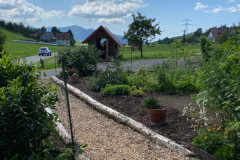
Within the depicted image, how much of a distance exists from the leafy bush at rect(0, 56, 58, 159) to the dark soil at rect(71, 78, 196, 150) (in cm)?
256

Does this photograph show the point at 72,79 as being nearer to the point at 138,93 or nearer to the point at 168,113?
the point at 138,93

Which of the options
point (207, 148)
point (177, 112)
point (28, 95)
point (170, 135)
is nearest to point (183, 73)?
point (177, 112)

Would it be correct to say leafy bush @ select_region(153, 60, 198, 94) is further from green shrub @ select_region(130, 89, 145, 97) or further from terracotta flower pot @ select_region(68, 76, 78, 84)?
terracotta flower pot @ select_region(68, 76, 78, 84)

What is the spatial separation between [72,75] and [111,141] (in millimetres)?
7612

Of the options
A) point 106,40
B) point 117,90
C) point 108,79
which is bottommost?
point 117,90

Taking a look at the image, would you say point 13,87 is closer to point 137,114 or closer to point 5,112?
point 5,112

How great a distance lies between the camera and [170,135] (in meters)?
4.75

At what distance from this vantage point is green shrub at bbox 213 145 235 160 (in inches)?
137

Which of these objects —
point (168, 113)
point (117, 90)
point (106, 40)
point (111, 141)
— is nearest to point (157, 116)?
point (168, 113)

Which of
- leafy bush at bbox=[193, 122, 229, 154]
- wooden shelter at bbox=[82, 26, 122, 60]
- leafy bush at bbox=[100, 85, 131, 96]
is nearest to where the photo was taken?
leafy bush at bbox=[193, 122, 229, 154]

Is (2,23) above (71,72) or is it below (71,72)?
above

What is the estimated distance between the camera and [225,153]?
11.5 ft

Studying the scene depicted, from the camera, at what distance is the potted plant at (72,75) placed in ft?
37.3

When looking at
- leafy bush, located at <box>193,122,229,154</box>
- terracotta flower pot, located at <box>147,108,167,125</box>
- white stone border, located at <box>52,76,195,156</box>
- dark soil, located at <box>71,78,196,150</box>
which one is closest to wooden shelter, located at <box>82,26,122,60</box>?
dark soil, located at <box>71,78,196,150</box>
